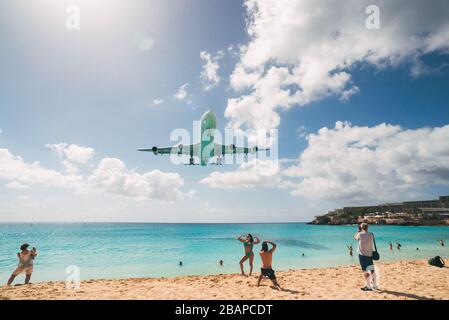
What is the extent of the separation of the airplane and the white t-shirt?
19677 mm

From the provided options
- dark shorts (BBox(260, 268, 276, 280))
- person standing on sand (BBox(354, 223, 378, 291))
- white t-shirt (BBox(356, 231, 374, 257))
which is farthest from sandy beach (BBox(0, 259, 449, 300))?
white t-shirt (BBox(356, 231, 374, 257))

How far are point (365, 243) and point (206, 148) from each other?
2145 cm

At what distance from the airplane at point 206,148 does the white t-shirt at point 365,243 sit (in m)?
19.7

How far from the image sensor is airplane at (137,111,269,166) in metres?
28.3

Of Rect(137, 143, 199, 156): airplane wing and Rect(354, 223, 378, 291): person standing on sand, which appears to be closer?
Rect(354, 223, 378, 291): person standing on sand

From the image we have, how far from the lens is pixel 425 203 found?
138625 mm

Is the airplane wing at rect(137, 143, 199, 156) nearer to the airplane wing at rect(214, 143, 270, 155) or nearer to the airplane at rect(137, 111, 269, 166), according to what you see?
the airplane at rect(137, 111, 269, 166)

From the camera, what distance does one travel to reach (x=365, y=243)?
834cm

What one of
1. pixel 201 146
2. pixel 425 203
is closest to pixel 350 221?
pixel 425 203

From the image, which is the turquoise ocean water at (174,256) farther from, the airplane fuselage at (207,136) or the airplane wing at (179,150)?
the airplane wing at (179,150)

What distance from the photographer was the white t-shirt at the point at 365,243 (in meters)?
8.30

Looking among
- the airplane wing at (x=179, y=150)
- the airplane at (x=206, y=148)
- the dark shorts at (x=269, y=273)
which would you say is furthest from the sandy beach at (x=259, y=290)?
the airplane wing at (x=179, y=150)
